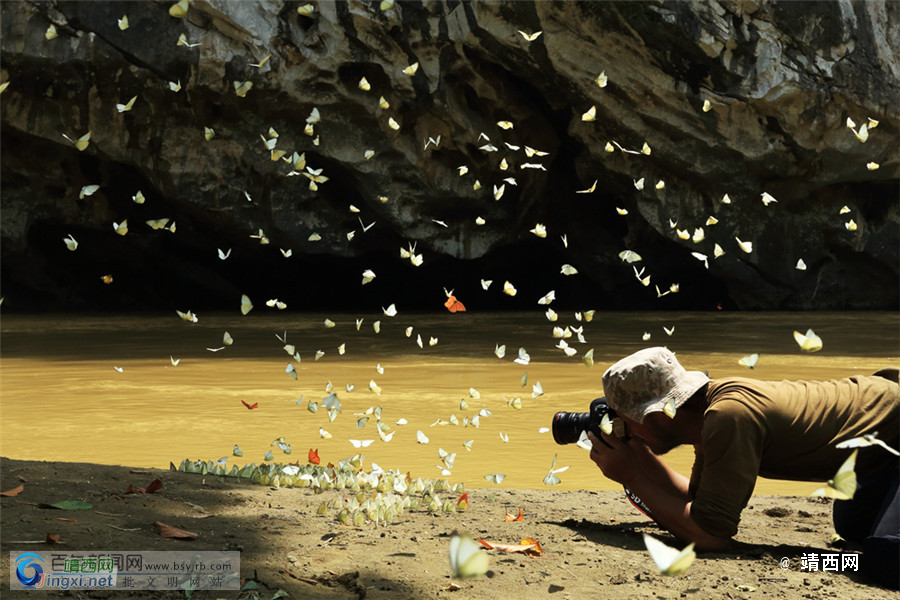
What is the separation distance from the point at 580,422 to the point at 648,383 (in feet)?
1.26

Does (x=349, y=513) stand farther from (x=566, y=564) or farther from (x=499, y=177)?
(x=499, y=177)

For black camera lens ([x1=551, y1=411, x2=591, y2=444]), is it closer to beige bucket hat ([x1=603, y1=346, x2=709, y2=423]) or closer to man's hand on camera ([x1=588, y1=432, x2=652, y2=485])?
man's hand on camera ([x1=588, y1=432, x2=652, y2=485])

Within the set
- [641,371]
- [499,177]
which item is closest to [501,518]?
[641,371]

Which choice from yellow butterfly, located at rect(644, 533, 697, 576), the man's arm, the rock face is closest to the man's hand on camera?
the man's arm

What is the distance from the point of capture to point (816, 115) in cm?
1070

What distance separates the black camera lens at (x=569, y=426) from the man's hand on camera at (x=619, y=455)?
0.06 m

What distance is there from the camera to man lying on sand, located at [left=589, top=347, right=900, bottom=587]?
252 centimetres

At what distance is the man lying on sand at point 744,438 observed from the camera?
8.27ft

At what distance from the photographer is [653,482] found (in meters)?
2.82

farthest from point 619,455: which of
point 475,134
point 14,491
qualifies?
point 475,134

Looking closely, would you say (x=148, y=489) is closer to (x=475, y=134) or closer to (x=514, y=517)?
(x=514, y=517)

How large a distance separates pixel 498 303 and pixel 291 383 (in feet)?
31.7

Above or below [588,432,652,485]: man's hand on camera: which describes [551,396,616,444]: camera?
above

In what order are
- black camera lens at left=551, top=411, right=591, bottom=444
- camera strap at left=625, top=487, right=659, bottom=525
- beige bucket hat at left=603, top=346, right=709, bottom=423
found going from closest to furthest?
beige bucket hat at left=603, top=346, right=709, bottom=423, camera strap at left=625, top=487, right=659, bottom=525, black camera lens at left=551, top=411, right=591, bottom=444
